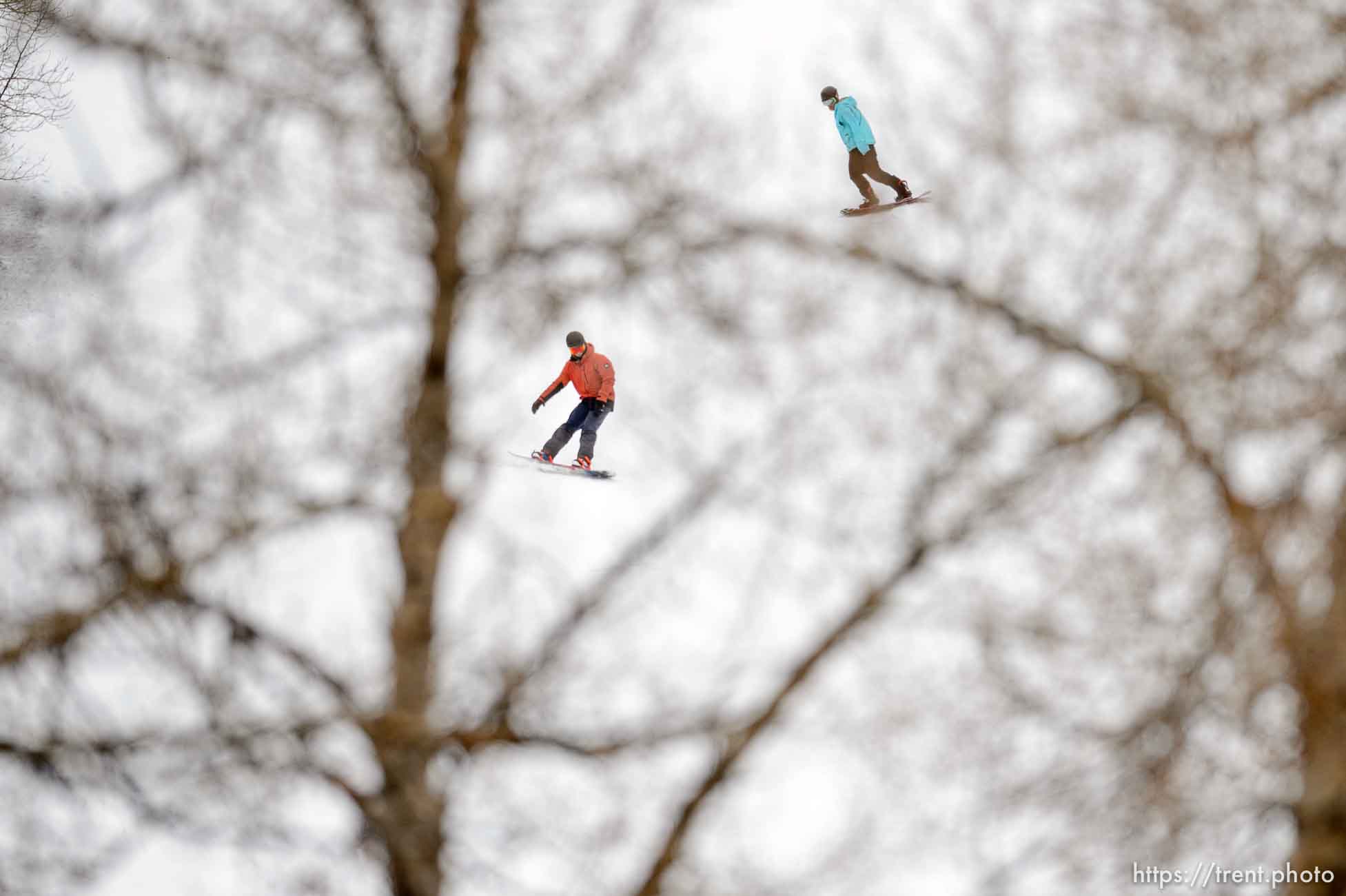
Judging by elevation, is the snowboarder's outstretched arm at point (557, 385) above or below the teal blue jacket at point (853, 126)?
below

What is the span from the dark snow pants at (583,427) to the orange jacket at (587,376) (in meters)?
0.08

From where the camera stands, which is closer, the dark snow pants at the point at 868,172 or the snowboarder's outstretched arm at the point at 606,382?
the snowboarder's outstretched arm at the point at 606,382

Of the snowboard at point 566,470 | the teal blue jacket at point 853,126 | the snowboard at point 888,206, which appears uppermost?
the teal blue jacket at point 853,126

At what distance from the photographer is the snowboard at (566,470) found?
605 cm

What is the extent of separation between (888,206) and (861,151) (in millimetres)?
354

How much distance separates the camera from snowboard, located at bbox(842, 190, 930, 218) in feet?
22.4

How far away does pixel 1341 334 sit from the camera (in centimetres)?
600

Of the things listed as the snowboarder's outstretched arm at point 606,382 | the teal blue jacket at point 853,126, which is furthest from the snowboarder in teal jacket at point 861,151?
the snowboarder's outstretched arm at point 606,382

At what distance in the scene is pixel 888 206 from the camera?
6836mm

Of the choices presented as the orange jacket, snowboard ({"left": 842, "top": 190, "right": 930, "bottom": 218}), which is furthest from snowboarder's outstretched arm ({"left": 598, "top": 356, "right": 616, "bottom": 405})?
snowboard ({"left": 842, "top": 190, "right": 930, "bottom": 218})

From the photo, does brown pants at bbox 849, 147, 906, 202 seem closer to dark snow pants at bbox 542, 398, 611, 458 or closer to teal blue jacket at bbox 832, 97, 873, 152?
teal blue jacket at bbox 832, 97, 873, 152

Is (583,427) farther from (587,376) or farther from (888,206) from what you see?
(888,206)

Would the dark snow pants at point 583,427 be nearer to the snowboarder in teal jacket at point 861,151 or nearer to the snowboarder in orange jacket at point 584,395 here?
the snowboarder in orange jacket at point 584,395

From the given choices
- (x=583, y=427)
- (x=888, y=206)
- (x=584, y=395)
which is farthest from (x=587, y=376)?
(x=888, y=206)
